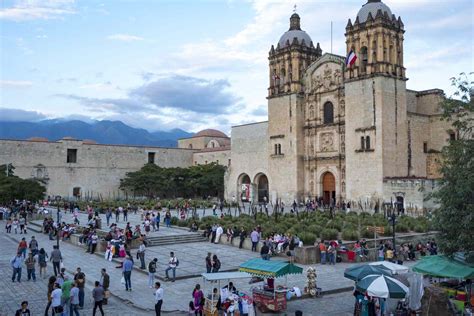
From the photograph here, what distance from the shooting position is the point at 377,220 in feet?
89.6

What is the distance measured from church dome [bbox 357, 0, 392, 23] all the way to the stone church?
0.08 meters

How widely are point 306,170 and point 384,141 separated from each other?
1016cm

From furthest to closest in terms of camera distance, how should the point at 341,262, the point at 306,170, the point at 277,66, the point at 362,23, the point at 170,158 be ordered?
the point at 170,158 < the point at 277,66 < the point at 306,170 < the point at 362,23 < the point at 341,262

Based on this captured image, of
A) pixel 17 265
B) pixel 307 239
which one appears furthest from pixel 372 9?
pixel 17 265

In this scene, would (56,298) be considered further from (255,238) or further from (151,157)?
(151,157)

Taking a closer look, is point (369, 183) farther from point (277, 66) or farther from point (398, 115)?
point (277, 66)

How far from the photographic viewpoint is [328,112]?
149 feet

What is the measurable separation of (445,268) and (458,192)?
2.16 m

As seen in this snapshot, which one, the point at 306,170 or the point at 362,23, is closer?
the point at 362,23

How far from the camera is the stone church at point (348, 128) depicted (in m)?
38.8

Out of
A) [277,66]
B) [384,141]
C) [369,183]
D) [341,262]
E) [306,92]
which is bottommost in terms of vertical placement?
[341,262]

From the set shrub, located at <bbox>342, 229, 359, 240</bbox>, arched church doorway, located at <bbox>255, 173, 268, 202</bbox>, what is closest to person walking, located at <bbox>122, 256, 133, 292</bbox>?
shrub, located at <bbox>342, 229, 359, 240</bbox>

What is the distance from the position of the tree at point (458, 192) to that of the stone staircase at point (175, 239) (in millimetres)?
14840

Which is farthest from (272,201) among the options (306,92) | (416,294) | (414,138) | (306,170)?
(416,294)
